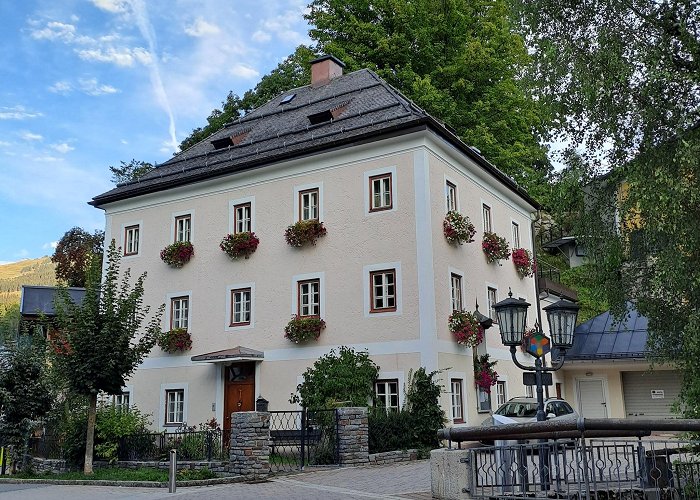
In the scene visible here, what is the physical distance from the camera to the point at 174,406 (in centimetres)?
2352

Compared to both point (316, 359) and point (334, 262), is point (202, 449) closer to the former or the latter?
point (316, 359)

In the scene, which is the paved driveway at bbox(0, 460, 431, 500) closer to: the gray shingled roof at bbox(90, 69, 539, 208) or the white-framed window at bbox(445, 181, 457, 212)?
the white-framed window at bbox(445, 181, 457, 212)

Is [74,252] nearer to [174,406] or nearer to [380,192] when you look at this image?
[174,406]

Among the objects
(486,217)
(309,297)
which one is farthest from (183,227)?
(486,217)

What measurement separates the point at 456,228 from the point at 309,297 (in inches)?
193

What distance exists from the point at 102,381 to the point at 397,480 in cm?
796

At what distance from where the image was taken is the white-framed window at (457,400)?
20062 millimetres

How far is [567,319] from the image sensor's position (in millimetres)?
11750

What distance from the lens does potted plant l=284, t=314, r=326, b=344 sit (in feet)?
68.4

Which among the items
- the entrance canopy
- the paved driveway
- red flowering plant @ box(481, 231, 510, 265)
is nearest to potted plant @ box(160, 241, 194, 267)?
the entrance canopy

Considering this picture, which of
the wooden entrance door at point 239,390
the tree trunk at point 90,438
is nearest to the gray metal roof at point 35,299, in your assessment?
the wooden entrance door at point 239,390

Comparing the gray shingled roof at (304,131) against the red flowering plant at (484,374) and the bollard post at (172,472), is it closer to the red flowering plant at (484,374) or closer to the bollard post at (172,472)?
the red flowering plant at (484,374)

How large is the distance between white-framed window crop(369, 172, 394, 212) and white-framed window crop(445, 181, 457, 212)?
1.88 metres

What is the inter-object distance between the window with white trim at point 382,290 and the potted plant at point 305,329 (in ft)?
5.59
